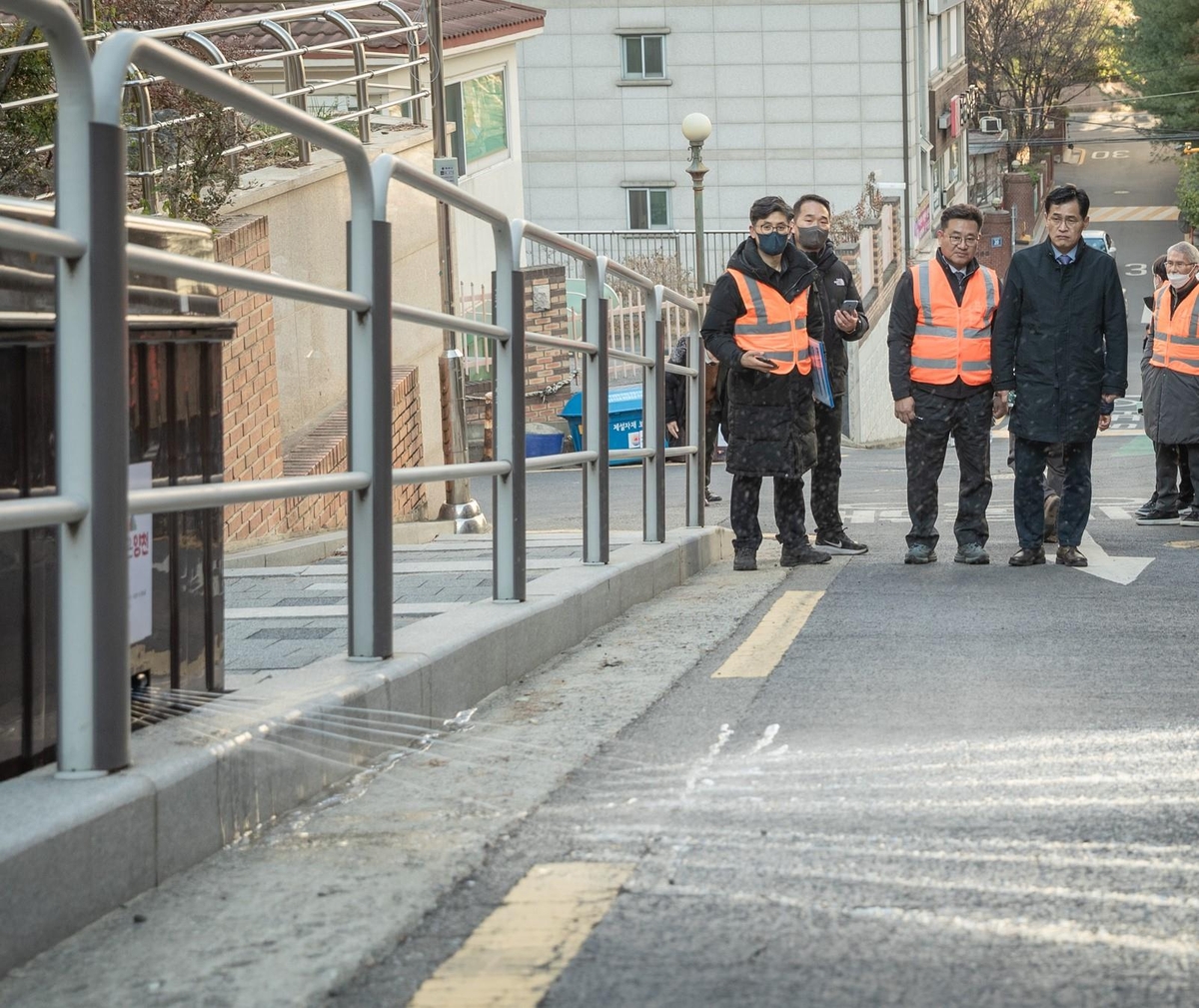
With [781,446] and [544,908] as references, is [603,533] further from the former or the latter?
[544,908]

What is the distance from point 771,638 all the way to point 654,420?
2.45m

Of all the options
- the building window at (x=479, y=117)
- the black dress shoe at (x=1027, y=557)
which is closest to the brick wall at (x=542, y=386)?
the black dress shoe at (x=1027, y=557)

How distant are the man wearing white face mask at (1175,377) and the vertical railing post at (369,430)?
8579mm

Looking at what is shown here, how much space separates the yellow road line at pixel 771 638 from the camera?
5598mm

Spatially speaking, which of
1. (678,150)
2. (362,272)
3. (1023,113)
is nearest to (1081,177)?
(1023,113)

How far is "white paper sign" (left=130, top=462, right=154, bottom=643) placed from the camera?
3799mm

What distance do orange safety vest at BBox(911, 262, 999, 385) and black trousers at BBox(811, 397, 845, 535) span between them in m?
0.63

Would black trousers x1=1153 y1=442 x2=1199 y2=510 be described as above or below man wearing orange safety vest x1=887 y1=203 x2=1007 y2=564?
below

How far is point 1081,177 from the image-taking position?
84.9 metres

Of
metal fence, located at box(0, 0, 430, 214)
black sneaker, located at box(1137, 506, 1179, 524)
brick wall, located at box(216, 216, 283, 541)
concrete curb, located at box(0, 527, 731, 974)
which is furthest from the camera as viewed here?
black sneaker, located at box(1137, 506, 1179, 524)

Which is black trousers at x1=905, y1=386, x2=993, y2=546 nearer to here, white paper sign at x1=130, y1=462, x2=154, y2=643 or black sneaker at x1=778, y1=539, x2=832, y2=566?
black sneaker at x1=778, y1=539, x2=832, y2=566

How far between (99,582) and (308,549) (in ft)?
22.2

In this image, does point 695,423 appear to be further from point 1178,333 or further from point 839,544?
point 1178,333

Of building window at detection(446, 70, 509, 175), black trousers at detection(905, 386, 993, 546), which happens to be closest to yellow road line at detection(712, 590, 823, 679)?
black trousers at detection(905, 386, 993, 546)
